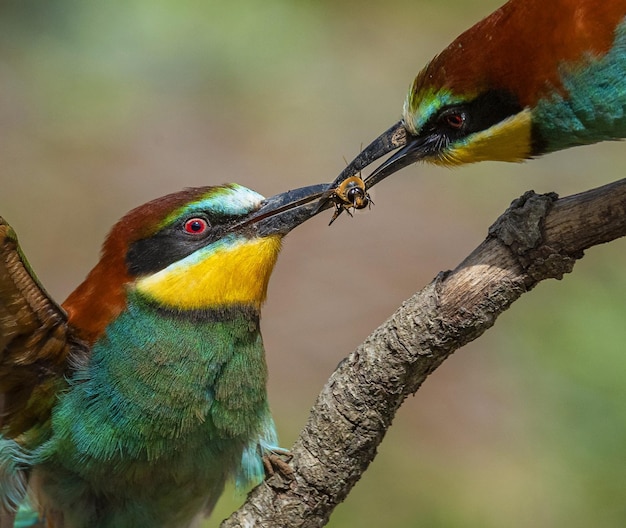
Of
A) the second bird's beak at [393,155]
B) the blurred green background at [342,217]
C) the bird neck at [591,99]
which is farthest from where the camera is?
the blurred green background at [342,217]

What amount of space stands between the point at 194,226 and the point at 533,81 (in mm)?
872

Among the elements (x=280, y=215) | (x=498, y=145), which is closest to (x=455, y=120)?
(x=498, y=145)

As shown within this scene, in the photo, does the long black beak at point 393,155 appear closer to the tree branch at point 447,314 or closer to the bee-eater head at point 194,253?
the bee-eater head at point 194,253

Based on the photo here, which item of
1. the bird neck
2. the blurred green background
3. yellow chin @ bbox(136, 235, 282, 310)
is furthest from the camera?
the blurred green background

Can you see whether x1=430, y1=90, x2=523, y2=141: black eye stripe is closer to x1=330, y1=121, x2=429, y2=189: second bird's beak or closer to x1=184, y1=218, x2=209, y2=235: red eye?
x1=330, y1=121, x2=429, y2=189: second bird's beak

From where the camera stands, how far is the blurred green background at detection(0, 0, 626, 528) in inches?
153

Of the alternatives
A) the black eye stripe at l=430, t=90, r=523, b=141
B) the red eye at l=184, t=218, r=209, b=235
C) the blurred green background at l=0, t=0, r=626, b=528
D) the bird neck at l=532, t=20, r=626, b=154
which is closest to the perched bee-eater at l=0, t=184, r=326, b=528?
the red eye at l=184, t=218, r=209, b=235

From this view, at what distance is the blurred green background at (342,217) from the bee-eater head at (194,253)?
1471 mm

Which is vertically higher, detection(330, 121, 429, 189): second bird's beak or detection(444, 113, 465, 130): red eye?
detection(330, 121, 429, 189): second bird's beak

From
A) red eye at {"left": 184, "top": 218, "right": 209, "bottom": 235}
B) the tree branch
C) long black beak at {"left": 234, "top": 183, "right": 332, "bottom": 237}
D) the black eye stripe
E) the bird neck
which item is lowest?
the tree branch

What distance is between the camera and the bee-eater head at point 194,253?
254 cm

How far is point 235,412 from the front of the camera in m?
2.57

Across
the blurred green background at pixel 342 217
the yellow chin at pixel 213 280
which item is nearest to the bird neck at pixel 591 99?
the yellow chin at pixel 213 280

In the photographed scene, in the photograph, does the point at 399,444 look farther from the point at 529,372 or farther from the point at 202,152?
the point at 202,152
